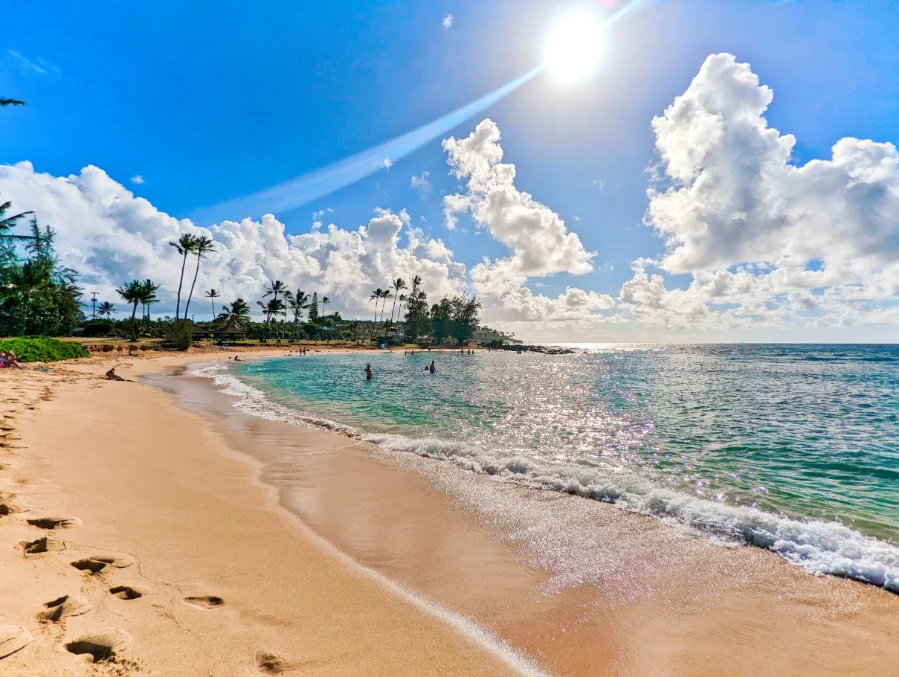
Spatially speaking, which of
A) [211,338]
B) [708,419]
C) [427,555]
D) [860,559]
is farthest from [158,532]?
[211,338]

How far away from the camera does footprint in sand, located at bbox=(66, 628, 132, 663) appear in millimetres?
2484

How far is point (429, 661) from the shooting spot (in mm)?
3203

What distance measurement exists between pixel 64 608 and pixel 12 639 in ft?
1.70

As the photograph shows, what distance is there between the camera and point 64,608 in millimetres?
2834

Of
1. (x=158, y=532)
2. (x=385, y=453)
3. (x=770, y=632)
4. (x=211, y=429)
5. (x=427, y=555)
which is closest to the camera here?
(x=770, y=632)

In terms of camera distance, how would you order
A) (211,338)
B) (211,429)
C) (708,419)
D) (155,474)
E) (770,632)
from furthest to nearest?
(211,338) → (708,419) → (211,429) → (155,474) → (770,632)

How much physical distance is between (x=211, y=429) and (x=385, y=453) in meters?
6.59

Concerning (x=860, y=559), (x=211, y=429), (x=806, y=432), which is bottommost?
(x=211, y=429)

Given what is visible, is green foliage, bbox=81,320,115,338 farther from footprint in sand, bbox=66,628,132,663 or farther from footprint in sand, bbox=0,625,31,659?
footprint in sand, bbox=66,628,132,663

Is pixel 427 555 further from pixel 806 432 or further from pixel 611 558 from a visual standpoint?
pixel 806 432

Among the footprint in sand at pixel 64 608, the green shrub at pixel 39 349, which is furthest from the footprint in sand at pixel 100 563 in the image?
the green shrub at pixel 39 349

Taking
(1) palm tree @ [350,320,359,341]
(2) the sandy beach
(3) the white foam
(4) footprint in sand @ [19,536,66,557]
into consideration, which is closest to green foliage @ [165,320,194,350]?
(2) the sandy beach

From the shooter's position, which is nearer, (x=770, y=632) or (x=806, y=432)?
(x=770, y=632)

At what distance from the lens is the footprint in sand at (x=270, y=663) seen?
277 cm
